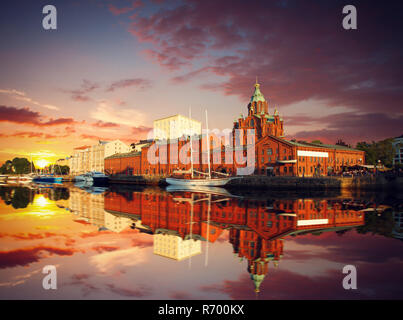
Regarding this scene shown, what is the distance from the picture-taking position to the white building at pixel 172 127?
538 ft

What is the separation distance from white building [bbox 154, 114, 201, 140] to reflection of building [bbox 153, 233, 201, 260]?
5763 inches

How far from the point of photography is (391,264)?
10.6 meters

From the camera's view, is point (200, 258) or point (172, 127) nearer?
point (200, 258)

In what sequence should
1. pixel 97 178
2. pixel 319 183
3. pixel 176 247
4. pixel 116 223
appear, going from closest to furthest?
1. pixel 176 247
2. pixel 116 223
3. pixel 319 183
4. pixel 97 178

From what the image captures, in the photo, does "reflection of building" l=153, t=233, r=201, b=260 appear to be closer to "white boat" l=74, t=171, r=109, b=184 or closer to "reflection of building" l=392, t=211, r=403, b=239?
"reflection of building" l=392, t=211, r=403, b=239

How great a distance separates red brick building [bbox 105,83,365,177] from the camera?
70188 millimetres

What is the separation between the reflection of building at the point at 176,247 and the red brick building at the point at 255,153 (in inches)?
2317

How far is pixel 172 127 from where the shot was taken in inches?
6491

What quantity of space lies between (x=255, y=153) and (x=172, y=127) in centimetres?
9685

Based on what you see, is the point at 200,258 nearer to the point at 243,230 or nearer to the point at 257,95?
the point at 243,230

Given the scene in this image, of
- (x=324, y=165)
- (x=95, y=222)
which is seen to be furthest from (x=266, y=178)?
(x=95, y=222)
